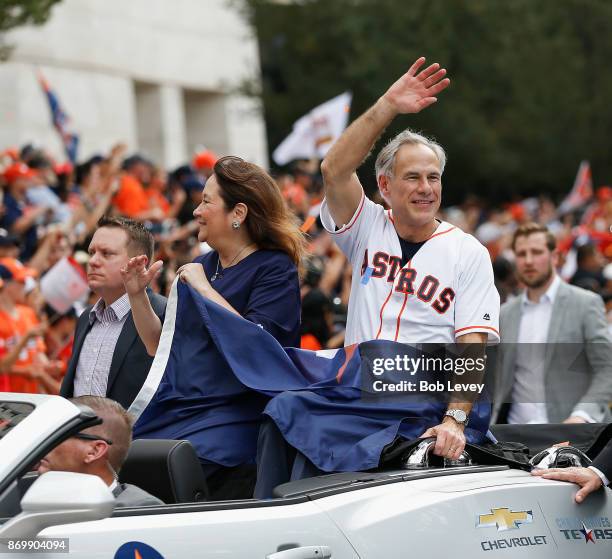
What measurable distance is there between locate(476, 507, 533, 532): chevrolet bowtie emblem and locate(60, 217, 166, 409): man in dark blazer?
6.42 feet

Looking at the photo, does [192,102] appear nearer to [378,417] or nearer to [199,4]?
[199,4]

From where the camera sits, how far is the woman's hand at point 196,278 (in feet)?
19.0

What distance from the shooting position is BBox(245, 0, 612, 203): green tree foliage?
35.4m

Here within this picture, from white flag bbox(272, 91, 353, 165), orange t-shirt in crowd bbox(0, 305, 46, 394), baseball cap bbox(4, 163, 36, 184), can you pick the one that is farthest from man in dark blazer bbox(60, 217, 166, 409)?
white flag bbox(272, 91, 353, 165)

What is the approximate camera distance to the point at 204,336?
18.9ft

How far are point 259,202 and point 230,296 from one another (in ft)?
1.50

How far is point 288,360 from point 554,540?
4.24ft

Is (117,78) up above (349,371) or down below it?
above

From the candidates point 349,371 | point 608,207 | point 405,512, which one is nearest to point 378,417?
point 349,371

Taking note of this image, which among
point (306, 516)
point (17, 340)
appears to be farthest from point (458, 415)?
point (17, 340)

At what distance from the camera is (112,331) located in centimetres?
661

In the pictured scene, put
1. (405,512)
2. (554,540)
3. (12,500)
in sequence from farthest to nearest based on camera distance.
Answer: (554,540) < (405,512) < (12,500)

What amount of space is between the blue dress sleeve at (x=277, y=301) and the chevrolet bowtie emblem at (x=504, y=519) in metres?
1.32

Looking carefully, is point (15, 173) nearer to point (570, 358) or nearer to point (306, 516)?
point (570, 358)
